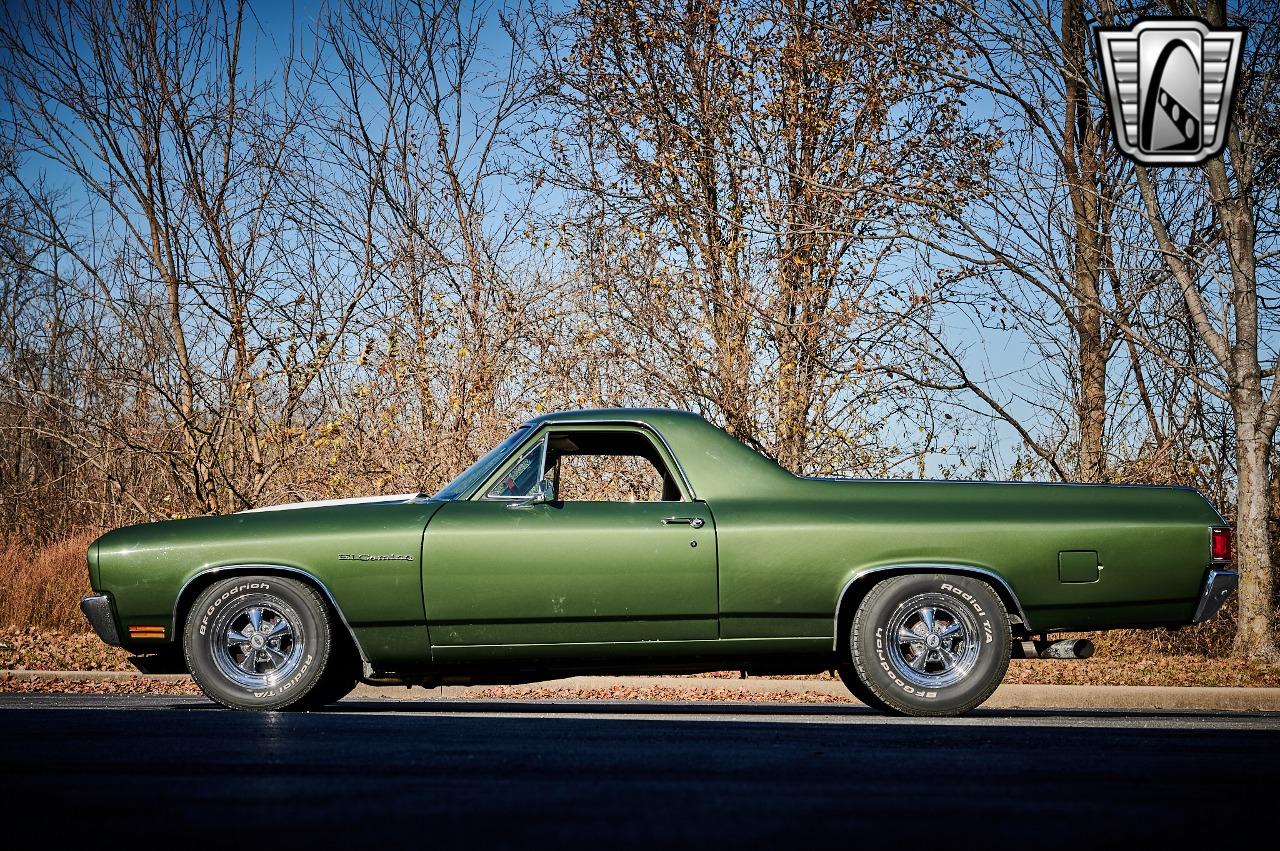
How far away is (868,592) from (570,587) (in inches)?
61.1

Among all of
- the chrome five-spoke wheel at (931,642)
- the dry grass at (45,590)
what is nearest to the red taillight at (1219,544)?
the chrome five-spoke wheel at (931,642)

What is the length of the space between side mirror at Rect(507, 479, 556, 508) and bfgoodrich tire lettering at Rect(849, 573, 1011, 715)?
5.57 feet

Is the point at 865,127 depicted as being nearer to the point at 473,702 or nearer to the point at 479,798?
the point at 473,702

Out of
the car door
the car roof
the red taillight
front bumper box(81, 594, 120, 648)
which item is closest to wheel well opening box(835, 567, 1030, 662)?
the car door

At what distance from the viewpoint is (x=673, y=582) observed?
6969mm

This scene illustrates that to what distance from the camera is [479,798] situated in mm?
3736

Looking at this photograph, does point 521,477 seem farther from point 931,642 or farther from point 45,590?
point 45,590

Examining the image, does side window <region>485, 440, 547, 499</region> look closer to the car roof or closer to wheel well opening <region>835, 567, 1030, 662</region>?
the car roof

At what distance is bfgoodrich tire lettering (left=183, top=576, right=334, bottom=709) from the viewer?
7062 millimetres

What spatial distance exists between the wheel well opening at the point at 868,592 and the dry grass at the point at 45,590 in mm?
11381

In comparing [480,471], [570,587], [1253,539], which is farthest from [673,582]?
[1253,539]

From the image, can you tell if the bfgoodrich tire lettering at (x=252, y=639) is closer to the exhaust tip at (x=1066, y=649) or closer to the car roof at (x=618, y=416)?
the car roof at (x=618, y=416)

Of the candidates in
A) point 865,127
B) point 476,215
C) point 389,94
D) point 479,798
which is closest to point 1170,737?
point 479,798

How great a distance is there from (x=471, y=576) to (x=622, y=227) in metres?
9.63
